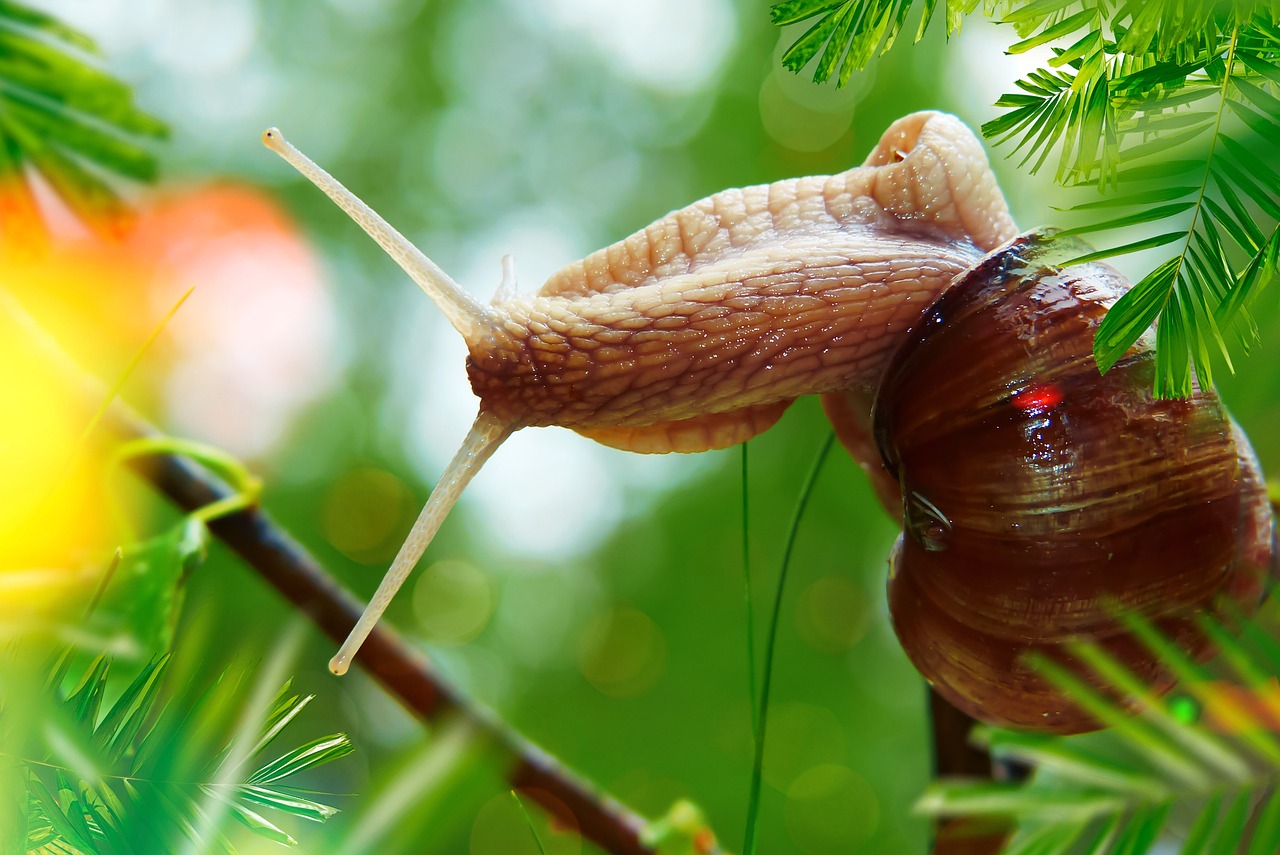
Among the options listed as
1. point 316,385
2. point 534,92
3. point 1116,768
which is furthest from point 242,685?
point 534,92

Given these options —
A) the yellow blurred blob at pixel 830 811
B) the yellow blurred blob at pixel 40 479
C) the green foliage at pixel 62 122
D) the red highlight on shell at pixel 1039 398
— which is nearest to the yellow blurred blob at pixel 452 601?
the yellow blurred blob at pixel 830 811

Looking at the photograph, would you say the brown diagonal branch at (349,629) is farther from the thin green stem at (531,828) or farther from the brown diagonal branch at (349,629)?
the thin green stem at (531,828)

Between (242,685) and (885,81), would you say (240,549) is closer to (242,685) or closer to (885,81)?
(242,685)

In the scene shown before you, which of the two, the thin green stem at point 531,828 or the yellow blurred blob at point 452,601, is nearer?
the thin green stem at point 531,828

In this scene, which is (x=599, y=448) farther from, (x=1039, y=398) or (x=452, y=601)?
(x=1039, y=398)

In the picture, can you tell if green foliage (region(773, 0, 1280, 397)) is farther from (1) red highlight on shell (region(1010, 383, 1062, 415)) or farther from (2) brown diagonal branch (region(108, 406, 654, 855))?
(2) brown diagonal branch (region(108, 406, 654, 855))

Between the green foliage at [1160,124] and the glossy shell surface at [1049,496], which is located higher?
the green foliage at [1160,124]

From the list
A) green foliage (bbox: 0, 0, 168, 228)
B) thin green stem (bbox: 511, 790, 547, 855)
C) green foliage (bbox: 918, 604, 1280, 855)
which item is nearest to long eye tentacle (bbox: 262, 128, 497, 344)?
green foliage (bbox: 0, 0, 168, 228)
